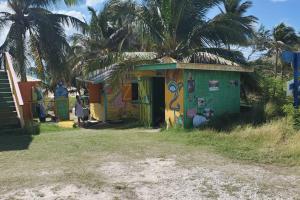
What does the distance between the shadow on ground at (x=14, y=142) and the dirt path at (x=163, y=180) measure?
9.21 feet

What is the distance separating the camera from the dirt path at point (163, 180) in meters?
6.34

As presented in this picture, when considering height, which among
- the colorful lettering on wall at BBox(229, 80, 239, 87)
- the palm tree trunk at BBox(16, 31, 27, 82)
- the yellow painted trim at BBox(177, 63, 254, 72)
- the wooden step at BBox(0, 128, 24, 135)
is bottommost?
the wooden step at BBox(0, 128, 24, 135)

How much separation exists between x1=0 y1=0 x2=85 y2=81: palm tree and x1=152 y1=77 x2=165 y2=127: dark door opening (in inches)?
299

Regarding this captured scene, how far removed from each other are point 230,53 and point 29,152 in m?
9.73

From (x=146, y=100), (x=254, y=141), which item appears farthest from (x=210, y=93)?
(x=254, y=141)

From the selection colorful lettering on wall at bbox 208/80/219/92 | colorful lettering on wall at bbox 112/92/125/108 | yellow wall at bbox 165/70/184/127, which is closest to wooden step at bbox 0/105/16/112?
yellow wall at bbox 165/70/184/127

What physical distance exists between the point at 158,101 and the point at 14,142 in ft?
20.1

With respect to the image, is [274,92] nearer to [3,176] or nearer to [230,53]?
[230,53]

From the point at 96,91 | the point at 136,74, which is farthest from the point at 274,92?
the point at 96,91

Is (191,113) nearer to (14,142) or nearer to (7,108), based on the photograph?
(14,142)

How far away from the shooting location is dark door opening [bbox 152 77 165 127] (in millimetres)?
15867

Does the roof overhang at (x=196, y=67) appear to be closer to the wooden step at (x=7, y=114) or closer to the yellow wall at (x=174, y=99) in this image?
the yellow wall at (x=174, y=99)

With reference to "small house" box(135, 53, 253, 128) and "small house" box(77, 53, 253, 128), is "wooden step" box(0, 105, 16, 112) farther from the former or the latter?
"small house" box(135, 53, 253, 128)

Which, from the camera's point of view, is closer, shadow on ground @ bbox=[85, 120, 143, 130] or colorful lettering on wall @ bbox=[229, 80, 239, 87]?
colorful lettering on wall @ bbox=[229, 80, 239, 87]
